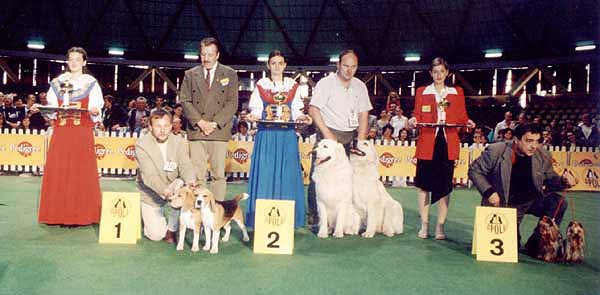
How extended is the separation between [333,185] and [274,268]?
4.58 ft

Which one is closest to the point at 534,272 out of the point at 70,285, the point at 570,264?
the point at 570,264

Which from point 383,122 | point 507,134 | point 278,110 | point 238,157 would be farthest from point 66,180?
point 507,134

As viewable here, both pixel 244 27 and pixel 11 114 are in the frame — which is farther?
pixel 244 27

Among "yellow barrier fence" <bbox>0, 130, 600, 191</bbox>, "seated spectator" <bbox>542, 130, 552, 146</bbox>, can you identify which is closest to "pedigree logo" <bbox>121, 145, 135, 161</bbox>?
"yellow barrier fence" <bbox>0, 130, 600, 191</bbox>

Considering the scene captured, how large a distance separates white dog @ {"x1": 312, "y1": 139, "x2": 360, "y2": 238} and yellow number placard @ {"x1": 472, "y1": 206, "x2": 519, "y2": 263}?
4.23ft

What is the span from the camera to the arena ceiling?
22047 millimetres

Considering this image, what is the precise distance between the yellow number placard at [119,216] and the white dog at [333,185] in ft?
5.73

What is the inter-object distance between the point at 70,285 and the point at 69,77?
267 centimetres

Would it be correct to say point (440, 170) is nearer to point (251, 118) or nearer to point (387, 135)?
point (251, 118)

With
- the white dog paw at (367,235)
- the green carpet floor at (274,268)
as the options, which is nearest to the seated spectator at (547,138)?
the green carpet floor at (274,268)

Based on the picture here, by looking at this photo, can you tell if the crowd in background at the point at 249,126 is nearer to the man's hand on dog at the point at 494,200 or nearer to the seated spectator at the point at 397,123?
the seated spectator at the point at 397,123

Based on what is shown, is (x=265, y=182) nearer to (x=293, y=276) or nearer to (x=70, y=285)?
(x=293, y=276)

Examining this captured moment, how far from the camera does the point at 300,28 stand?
81.5 feet

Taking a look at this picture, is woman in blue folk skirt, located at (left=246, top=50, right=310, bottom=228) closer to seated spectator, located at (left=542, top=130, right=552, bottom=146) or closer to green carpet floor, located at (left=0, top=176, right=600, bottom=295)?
green carpet floor, located at (left=0, top=176, right=600, bottom=295)
